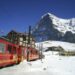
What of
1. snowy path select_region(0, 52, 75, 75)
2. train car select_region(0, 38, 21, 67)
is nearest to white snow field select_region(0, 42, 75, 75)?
snowy path select_region(0, 52, 75, 75)

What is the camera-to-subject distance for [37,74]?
1947 centimetres

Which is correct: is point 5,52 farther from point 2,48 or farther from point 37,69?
point 37,69

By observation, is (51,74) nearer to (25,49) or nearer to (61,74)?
(61,74)

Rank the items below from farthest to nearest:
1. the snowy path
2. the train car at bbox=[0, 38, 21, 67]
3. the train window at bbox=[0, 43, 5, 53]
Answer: the train car at bbox=[0, 38, 21, 67] → the train window at bbox=[0, 43, 5, 53] → the snowy path

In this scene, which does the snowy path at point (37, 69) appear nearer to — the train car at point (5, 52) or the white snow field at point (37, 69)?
the white snow field at point (37, 69)

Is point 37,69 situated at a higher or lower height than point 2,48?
lower

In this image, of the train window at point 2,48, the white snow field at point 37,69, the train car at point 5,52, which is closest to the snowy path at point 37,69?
the white snow field at point 37,69

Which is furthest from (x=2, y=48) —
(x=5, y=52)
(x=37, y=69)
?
(x=37, y=69)

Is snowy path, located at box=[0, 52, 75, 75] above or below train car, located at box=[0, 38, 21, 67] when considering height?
below

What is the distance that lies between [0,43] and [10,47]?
375cm

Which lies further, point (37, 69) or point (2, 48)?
point (37, 69)

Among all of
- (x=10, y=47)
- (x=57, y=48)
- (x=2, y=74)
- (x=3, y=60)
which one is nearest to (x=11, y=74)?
(x=2, y=74)

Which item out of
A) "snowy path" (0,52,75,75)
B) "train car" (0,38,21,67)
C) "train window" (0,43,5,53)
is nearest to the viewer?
"snowy path" (0,52,75,75)

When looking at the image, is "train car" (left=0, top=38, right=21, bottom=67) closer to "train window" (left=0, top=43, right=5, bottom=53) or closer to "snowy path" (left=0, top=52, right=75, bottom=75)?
"train window" (left=0, top=43, right=5, bottom=53)
